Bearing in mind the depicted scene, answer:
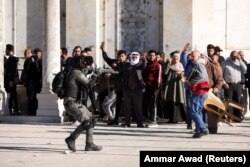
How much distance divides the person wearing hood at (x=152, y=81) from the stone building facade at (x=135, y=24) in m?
2.90

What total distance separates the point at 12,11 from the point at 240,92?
7.28 meters

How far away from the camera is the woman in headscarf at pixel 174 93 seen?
20428mm

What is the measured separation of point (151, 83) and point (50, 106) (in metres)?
2.87

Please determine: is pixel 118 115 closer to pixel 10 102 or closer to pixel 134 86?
pixel 134 86

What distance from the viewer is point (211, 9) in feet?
76.4

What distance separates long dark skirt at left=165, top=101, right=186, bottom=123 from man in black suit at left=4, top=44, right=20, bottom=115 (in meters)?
4.24

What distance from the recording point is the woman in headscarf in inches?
804

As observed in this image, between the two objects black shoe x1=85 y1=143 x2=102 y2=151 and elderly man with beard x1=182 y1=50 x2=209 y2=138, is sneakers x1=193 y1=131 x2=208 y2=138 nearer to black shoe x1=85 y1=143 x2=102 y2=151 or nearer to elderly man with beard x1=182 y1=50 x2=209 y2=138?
elderly man with beard x1=182 y1=50 x2=209 y2=138

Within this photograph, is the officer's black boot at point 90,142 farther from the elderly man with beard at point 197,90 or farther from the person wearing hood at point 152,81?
the person wearing hood at point 152,81

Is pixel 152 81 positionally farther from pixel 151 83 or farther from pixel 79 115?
pixel 79 115

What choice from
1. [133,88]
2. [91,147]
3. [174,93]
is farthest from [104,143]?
[174,93]

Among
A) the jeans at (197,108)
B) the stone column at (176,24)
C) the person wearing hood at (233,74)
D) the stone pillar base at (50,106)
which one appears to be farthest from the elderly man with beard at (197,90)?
the stone column at (176,24)

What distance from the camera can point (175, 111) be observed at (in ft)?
68.2

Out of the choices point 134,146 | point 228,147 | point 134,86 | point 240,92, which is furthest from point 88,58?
point 240,92
